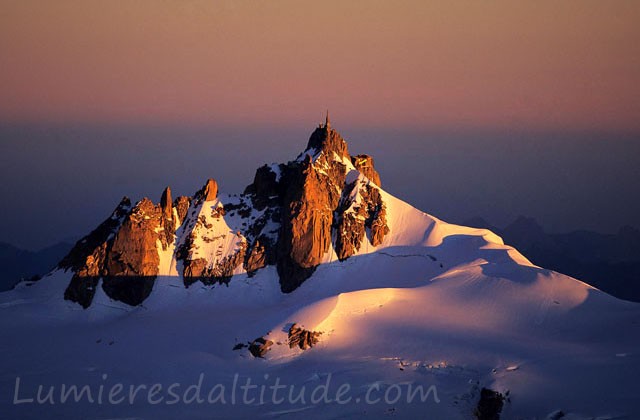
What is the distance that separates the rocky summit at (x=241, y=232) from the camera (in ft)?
363

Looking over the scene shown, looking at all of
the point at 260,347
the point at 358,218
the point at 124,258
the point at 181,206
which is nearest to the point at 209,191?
the point at 181,206

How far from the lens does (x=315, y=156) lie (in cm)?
12225

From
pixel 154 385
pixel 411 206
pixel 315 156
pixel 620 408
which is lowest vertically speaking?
pixel 154 385

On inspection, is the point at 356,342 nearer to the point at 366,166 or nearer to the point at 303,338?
the point at 303,338

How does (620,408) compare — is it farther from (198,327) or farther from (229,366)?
(198,327)

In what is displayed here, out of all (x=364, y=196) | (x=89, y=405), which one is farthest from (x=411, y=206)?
(x=89, y=405)

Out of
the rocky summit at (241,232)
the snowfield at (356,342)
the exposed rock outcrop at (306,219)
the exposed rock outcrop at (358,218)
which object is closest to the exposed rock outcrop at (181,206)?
the rocky summit at (241,232)

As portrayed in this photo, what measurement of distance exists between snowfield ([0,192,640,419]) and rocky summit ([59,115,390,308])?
5.38ft

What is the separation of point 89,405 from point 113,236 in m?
44.6

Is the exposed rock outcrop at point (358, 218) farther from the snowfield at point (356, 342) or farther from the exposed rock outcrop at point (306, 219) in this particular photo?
the exposed rock outcrop at point (306, 219)

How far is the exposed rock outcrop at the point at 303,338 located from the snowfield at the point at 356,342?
3.19ft

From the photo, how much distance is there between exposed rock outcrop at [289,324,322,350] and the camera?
8844cm

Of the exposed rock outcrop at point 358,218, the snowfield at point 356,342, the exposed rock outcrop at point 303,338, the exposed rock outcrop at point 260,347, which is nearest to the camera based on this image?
the snowfield at point 356,342

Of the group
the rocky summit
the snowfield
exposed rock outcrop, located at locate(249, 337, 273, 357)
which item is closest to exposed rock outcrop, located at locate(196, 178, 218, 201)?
the rocky summit
